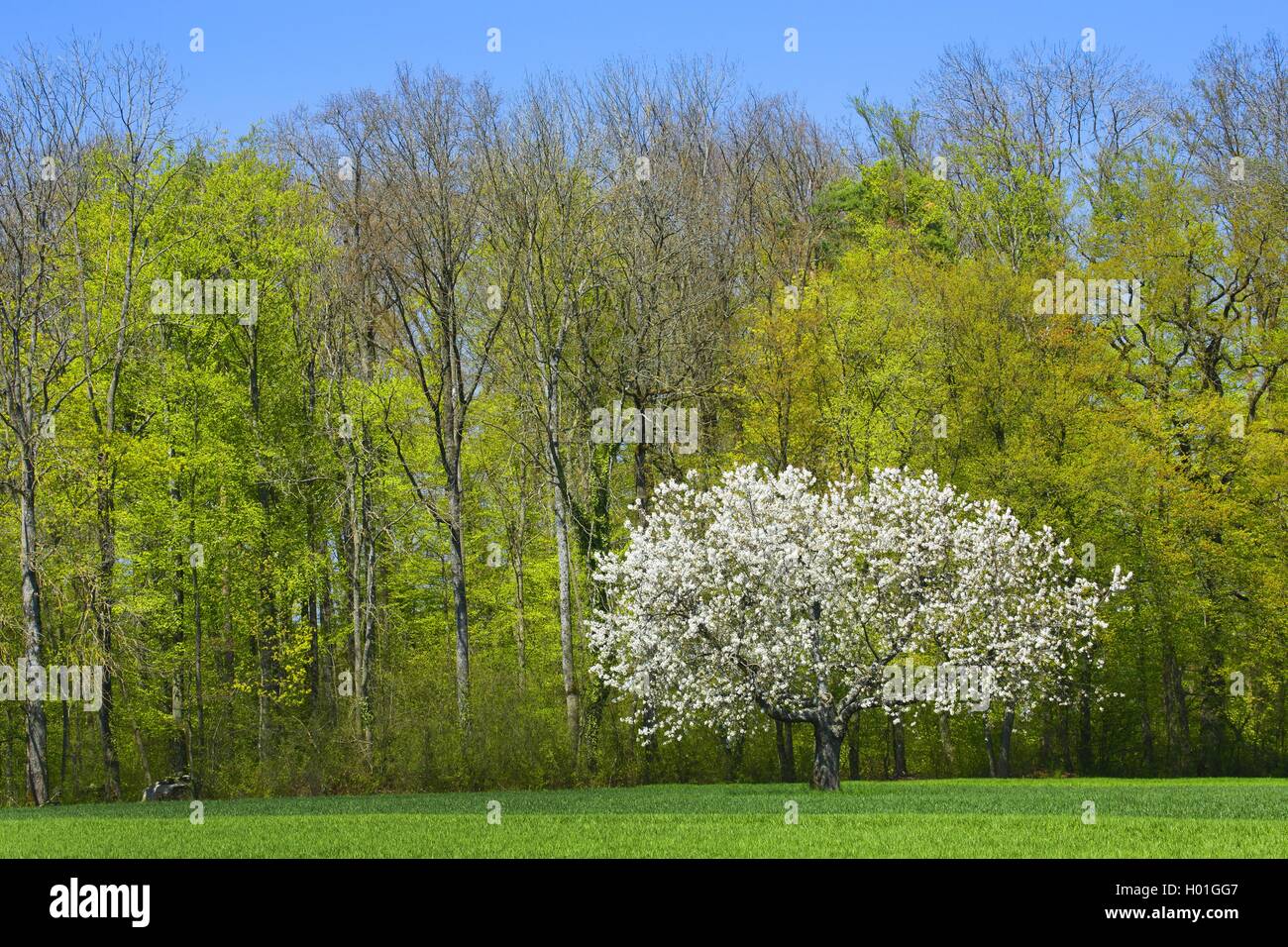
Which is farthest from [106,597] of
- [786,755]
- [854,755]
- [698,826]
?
[854,755]

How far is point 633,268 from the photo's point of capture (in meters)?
35.8

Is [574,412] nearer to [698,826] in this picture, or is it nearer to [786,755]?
[786,755]

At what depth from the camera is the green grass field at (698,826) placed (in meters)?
15.2

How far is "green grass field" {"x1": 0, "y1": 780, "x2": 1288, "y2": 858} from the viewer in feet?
50.0

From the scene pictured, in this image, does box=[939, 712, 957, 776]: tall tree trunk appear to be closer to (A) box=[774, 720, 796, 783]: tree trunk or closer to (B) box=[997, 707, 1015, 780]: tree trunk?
(B) box=[997, 707, 1015, 780]: tree trunk

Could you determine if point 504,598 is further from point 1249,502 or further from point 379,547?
point 1249,502

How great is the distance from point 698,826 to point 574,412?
21.3 metres

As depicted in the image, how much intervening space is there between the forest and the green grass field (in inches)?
335

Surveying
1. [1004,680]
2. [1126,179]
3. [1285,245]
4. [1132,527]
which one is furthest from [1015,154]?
[1004,680]

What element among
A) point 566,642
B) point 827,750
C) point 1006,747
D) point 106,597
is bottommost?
point 1006,747

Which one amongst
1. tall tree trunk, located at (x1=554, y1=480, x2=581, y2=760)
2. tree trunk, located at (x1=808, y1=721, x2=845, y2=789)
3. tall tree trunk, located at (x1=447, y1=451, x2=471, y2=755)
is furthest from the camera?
tall tree trunk, located at (x1=554, y1=480, x2=581, y2=760)

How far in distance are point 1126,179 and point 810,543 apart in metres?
21.9

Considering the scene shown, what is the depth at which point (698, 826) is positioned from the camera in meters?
18.1

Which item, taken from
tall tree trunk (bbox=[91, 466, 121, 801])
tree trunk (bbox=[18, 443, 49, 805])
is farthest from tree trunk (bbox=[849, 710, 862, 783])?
tree trunk (bbox=[18, 443, 49, 805])
